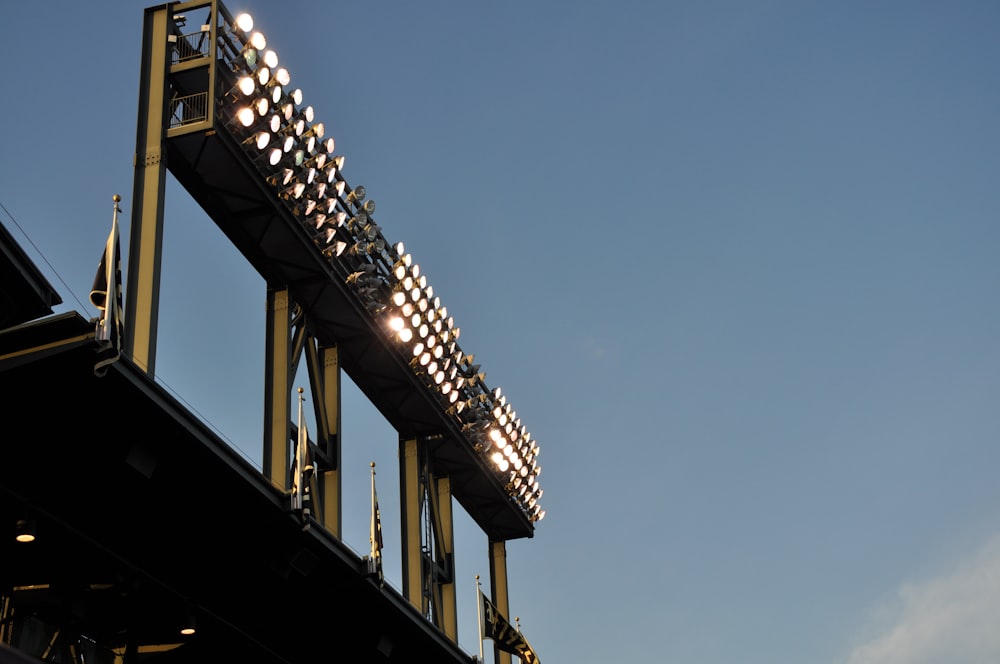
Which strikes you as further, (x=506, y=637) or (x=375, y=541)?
(x=506, y=637)

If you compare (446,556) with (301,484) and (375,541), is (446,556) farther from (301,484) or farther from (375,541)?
(301,484)

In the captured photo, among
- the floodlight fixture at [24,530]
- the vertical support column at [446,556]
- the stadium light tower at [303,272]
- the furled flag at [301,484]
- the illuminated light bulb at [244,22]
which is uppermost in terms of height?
the illuminated light bulb at [244,22]

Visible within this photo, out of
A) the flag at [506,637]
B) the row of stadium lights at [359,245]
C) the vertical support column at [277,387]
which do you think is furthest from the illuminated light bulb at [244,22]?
the flag at [506,637]

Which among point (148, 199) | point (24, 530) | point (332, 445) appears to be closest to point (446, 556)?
point (332, 445)

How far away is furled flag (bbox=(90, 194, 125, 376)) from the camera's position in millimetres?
18516

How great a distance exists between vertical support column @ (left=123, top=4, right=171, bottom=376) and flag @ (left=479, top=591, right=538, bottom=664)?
A: 2034 centimetres

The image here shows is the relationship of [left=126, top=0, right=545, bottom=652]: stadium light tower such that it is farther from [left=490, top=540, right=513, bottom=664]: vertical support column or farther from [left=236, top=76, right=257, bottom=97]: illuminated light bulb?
[left=490, top=540, right=513, bottom=664]: vertical support column

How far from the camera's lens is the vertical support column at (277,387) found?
3198 cm

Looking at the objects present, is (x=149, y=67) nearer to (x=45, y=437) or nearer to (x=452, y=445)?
(x=45, y=437)

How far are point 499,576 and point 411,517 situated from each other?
9810 mm

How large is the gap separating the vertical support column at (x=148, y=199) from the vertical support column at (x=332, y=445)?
409 inches

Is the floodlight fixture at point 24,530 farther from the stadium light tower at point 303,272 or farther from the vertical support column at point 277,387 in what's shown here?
the vertical support column at point 277,387

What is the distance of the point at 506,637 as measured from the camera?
4456 cm

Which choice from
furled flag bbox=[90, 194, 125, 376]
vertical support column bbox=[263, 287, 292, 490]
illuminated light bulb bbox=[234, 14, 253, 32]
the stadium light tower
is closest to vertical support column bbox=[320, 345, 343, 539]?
the stadium light tower
